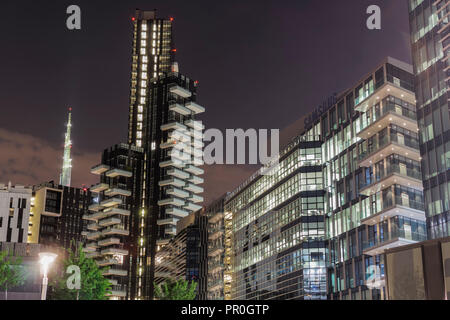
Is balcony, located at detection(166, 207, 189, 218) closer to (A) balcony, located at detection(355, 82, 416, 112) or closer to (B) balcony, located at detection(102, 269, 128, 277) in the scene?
(B) balcony, located at detection(102, 269, 128, 277)

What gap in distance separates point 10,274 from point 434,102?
180 feet

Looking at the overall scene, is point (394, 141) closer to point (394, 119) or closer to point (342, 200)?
point (394, 119)

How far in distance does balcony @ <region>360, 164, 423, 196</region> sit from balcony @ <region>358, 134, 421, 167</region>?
2.49 m

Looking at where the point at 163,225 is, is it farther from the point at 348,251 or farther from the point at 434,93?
the point at 434,93

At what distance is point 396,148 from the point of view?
80.1 metres

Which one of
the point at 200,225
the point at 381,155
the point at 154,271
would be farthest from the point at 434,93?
the point at 154,271

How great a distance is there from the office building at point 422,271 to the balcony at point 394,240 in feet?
116

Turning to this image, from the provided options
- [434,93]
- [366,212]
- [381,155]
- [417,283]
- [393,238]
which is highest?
[434,93]

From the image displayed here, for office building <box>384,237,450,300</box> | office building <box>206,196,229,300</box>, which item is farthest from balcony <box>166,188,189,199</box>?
office building <box>384,237,450,300</box>

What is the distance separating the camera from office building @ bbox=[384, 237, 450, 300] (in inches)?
1406

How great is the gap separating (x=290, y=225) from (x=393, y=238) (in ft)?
95.4

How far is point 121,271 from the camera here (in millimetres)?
191625

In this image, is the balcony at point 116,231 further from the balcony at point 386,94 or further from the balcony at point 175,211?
the balcony at point 386,94

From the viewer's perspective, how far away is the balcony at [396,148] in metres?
80.0
